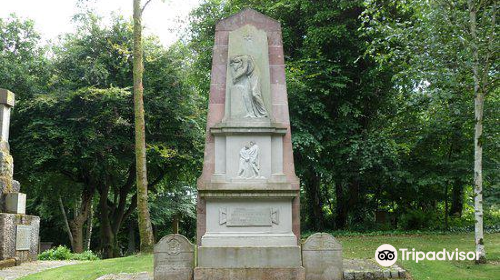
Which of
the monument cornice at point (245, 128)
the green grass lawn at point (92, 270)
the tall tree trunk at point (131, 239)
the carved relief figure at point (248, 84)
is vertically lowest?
the tall tree trunk at point (131, 239)

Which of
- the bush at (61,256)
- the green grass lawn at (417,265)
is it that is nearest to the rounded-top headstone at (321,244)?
the green grass lawn at (417,265)

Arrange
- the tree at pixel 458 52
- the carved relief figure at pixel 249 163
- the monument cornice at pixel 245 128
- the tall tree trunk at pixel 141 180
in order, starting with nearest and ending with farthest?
the carved relief figure at pixel 249 163 → the monument cornice at pixel 245 128 → the tree at pixel 458 52 → the tall tree trunk at pixel 141 180

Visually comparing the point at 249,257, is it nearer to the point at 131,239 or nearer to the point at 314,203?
the point at 314,203

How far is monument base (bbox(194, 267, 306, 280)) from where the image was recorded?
8.90m

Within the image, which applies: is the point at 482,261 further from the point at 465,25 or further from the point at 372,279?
the point at 465,25

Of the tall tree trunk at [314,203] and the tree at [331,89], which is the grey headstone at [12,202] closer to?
the tree at [331,89]

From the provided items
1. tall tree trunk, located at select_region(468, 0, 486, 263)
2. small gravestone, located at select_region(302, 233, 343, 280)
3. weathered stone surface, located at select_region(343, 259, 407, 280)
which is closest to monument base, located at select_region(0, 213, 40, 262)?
small gravestone, located at select_region(302, 233, 343, 280)

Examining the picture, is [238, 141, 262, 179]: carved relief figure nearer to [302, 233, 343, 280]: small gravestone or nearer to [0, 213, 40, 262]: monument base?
[302, 233, 343, 280]: small gravestone

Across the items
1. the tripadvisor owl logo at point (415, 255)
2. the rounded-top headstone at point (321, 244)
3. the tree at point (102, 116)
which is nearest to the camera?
the rounded-top headstone at point (321, 244)

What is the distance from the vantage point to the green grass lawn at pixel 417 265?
9648mm

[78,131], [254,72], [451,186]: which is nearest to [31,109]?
[78,131]

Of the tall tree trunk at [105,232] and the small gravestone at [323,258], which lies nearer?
the small gravestone at [323,258]

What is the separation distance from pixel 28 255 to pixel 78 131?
21.7 ft

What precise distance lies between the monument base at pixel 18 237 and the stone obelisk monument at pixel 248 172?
661cm
